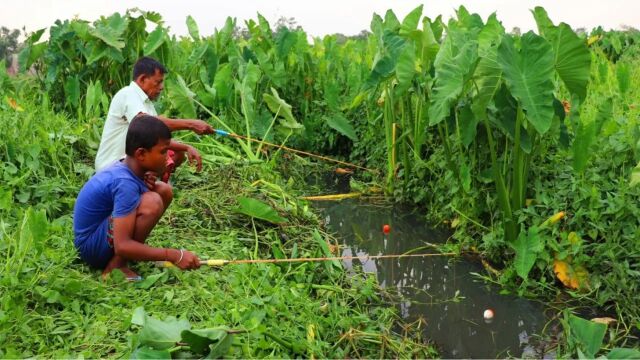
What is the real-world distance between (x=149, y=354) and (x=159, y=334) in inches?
3.2

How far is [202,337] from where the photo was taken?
2031 mm

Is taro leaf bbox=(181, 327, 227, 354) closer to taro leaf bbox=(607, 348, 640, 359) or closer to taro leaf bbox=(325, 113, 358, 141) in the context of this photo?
taro leaf bbox=(607, 348, 640, 359)

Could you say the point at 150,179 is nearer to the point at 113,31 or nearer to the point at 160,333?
the point at 160,333

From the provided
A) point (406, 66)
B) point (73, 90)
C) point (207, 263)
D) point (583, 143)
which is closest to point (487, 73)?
point (583, 143)

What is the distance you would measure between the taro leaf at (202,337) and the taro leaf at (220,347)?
2 centimetres

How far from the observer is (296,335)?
2.50m

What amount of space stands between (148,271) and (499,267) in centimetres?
216

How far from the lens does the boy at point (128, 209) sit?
8.87 ft

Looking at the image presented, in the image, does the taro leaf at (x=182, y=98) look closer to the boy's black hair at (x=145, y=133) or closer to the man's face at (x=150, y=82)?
the man's face at (x=150, y=82)

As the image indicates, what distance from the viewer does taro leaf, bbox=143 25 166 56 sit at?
20.8 feet

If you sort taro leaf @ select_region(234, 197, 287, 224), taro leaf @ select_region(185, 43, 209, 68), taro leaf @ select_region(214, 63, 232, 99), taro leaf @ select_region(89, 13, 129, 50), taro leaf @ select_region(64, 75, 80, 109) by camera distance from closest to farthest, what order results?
taro leaf @ select_region(234, 197, 287, 224) → taro leaf @ select_region(214, 63, 232, 99) → taro leaf @ select_region(89, 13, 129, 50) → taro leaf @ select_region(64, 75, 80, 109) → taro leaf @ select_region(185, 43, 209, 68)

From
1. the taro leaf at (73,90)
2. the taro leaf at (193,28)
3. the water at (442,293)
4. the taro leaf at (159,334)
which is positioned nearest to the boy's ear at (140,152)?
the taro leaf at (159,334)

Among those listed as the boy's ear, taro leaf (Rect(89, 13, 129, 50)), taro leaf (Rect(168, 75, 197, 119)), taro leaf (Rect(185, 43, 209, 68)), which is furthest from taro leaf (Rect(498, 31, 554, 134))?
taro leaf (Rect(89, 13, 129, 50))

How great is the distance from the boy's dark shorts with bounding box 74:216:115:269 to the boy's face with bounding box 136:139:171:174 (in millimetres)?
307
